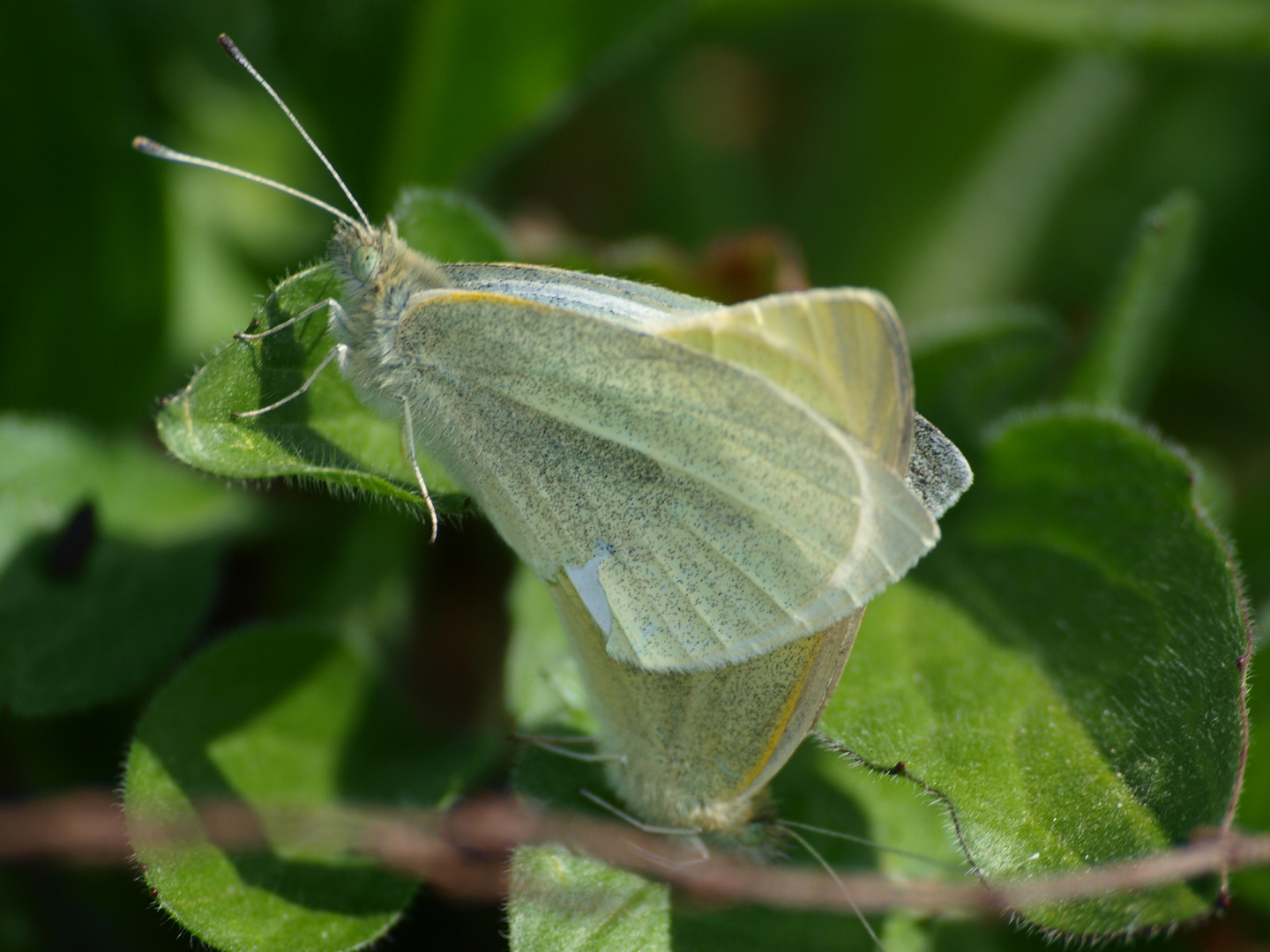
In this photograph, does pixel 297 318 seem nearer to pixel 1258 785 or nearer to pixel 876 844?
pixel 876 844

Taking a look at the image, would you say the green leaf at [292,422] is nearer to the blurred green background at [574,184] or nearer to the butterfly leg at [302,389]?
the butterfly leg at [302,389]

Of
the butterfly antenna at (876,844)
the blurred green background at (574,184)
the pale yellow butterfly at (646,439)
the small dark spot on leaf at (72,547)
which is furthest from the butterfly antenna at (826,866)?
the small dark spot on leaf at (72,547)

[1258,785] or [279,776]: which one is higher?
[279,776]

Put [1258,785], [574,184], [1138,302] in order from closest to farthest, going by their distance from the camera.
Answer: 1. [1258,785]
2. [1138,302]
3. [574,184]

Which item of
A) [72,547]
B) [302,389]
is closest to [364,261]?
[302,389]

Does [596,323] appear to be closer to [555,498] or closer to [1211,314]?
[555,498]

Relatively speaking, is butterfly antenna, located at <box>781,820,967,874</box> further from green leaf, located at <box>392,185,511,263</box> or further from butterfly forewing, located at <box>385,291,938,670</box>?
green leaf, located at <box>392,185,511,263</box>

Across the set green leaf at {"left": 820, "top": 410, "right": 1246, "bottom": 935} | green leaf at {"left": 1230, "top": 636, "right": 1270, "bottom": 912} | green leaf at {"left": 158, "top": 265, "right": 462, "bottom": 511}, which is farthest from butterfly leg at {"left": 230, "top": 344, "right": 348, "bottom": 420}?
green leaf at {"left": 1230, "top": 636, "right": 1270, "bottom": 912}

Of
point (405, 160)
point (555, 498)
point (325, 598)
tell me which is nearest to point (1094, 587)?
point (555, 498)
